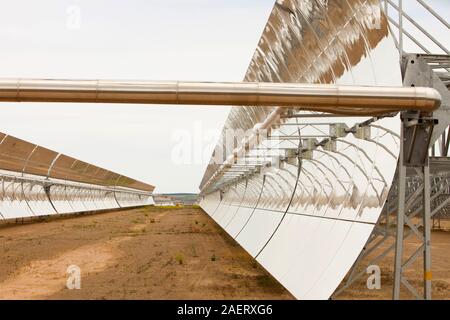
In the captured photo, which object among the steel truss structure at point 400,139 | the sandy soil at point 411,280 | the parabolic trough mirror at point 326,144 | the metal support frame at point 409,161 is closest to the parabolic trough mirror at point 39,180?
the parabolic trough mirror at point 326,144

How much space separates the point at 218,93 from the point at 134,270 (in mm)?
10880

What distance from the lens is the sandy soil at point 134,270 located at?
44.6 feet

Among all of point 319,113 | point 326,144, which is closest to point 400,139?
point 319,113

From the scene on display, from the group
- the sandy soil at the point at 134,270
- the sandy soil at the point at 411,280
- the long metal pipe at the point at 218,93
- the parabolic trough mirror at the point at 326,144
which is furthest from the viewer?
the sandy soil at the point at 411,280

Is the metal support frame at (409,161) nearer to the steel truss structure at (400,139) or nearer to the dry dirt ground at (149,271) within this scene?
the steel truss structure at (400,139)

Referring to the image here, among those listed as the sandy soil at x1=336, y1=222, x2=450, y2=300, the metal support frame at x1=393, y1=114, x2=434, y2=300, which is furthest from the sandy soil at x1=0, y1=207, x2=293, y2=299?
the metal support frame at x1=393, y1=114, x2=434, y2=300

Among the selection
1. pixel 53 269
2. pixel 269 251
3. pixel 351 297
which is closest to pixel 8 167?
pixel 53 269

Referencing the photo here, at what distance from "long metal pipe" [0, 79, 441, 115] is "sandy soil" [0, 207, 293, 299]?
19.7 feet

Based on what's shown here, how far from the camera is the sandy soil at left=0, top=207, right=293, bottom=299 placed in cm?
1359

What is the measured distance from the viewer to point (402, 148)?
9078 mm

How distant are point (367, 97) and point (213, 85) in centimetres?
224

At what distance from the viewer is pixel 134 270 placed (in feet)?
58.5

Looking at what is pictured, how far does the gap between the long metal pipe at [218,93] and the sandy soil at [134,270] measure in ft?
19.7

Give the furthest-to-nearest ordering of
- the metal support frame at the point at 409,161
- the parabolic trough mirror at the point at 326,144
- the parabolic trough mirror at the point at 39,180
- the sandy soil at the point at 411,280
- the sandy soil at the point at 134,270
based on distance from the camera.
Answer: the parabolic trough mirror at the point at 39,180
the sandy soil at the point at 411,280
the sandy soil at the point at 134,270
the parabolic trough mirror at the point at 326,144
the metal support frame at the point at 409,161
